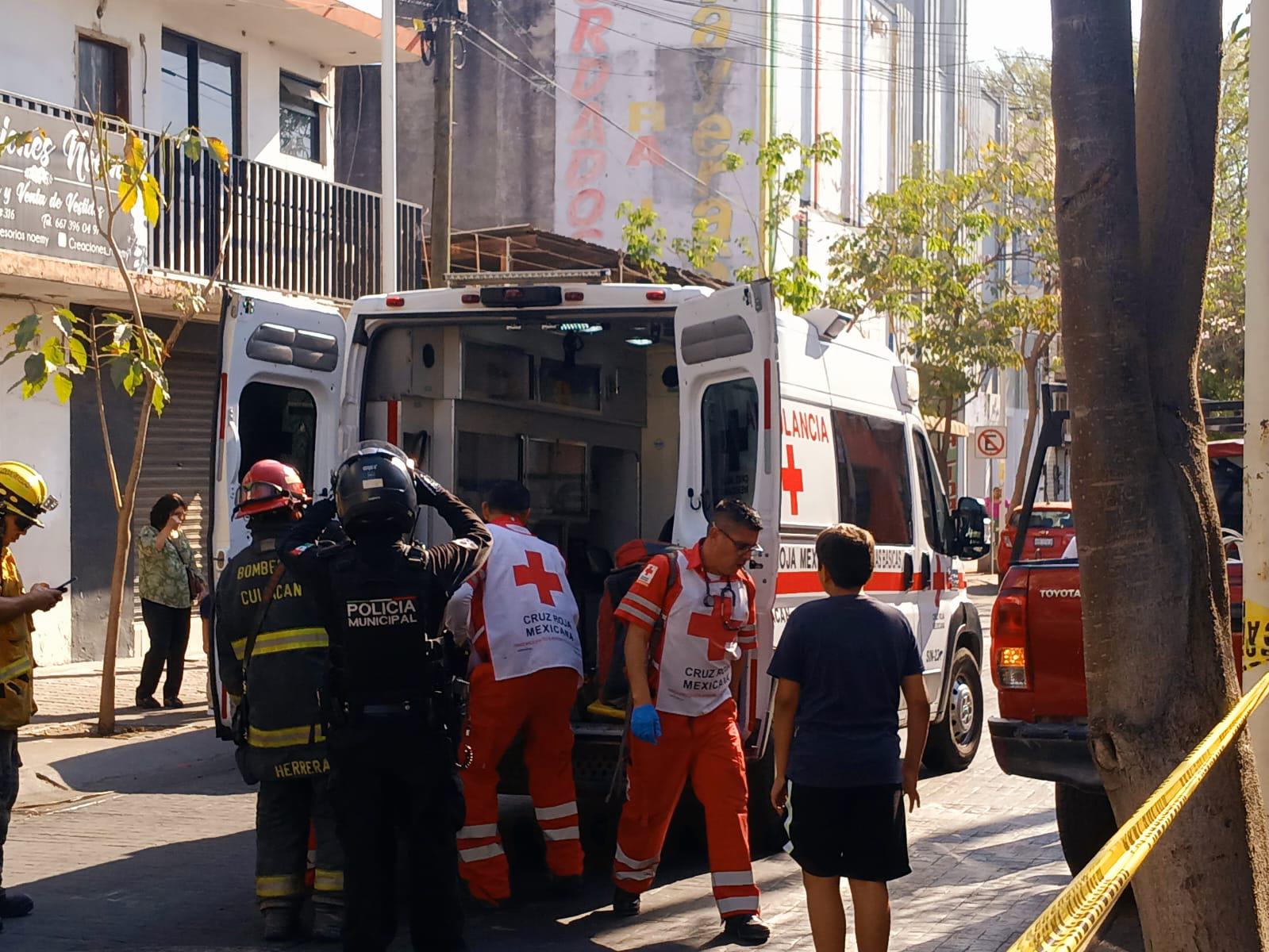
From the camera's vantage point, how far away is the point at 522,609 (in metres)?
6.86

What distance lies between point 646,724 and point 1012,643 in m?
1.73

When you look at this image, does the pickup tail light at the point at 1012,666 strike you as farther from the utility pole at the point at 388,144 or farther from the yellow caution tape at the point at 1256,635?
the utility pole at the point at 388,144

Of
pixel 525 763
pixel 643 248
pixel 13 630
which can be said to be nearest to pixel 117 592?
pixel 13 630

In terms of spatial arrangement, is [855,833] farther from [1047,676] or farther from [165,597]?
[165,597]

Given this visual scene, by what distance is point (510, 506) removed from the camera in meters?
7.21

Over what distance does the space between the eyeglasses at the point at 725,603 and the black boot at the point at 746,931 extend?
115 centimetres

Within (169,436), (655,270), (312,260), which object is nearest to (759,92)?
(655,270)

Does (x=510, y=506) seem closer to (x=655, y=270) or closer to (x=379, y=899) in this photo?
(x=379, y=899)

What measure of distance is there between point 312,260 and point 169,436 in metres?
2.66

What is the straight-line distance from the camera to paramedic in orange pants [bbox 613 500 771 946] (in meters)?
6.38

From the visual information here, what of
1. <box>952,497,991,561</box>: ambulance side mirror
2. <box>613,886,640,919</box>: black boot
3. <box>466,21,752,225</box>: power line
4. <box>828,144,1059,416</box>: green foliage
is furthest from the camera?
<box>466,21,752,225</box>: power line

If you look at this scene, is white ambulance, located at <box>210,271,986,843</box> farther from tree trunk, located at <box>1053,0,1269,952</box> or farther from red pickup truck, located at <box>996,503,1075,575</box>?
red pickup truck, located at <box>996,503,1075,575</box>

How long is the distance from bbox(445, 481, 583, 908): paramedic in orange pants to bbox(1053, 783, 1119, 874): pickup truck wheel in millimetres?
2123

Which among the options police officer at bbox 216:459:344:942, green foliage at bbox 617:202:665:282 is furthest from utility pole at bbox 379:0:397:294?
police officer at bbox 216:459:344:942
